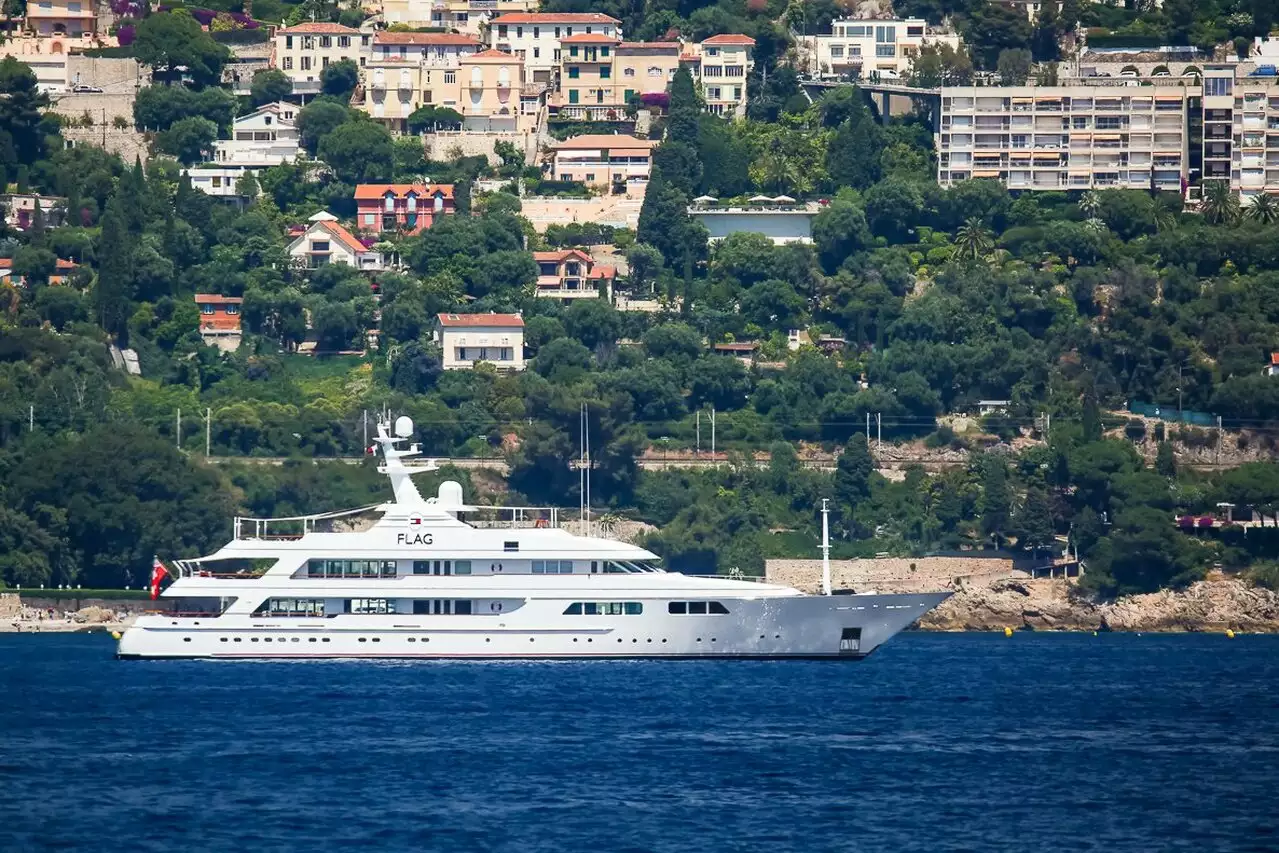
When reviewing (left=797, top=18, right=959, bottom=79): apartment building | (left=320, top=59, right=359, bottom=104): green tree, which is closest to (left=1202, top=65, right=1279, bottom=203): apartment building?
(left=797, top=18, right=959, bottom=79): apartment building

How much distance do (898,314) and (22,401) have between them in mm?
36458

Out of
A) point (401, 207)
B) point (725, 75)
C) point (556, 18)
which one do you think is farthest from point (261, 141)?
point (725, 75)

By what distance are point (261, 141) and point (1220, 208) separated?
149 ft

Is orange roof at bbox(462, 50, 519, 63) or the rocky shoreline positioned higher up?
orange roof at bbox(462, 50, 519, 63)

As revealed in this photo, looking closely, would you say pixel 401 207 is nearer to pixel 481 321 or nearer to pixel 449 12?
pixel 481 321

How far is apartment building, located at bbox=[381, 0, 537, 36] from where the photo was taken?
16288 centimetres

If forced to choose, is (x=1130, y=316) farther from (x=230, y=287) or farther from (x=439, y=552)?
(x=439, y=552)

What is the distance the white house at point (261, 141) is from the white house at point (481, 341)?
2181cm

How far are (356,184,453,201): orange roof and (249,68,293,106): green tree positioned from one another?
40.5ft

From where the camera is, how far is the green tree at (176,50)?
152 meters

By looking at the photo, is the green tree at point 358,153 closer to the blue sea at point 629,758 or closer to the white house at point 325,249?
the white house at point 325,249

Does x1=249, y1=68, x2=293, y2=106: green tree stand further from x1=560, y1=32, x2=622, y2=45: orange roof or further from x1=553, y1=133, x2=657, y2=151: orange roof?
x1=553, y1=133, x2=657, y2=151: orange roof

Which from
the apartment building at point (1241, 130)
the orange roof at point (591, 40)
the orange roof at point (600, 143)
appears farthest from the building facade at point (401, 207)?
the apartment building at point (1241, 130)

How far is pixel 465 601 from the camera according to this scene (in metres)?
78.3
